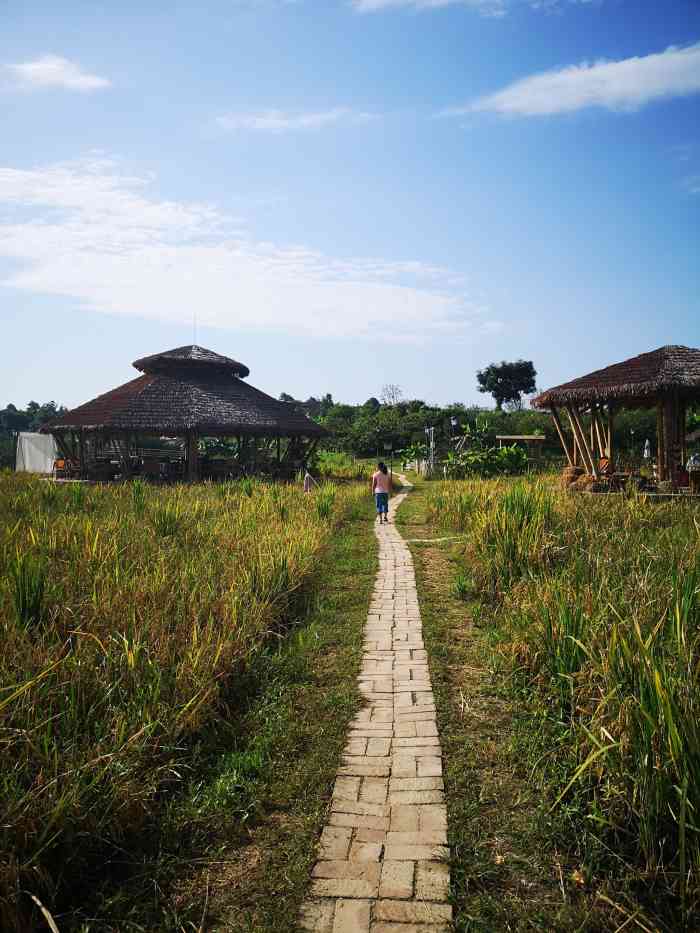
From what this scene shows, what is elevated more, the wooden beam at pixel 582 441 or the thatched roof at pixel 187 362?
the thatched roof at pixel 187 362

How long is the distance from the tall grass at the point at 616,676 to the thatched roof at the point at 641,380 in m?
8.32

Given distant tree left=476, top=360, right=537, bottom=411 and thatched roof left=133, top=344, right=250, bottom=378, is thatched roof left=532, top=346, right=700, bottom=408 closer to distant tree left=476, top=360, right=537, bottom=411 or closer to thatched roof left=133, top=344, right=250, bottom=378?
thatched roof left=133, top=344, right=250, bottom=378

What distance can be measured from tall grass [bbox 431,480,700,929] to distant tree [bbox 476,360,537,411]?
5015 cm

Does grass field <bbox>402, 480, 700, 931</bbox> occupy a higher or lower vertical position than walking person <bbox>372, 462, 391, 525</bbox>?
lower

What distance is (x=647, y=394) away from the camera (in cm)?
1471

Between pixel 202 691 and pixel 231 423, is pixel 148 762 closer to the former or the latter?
pixel 202 691

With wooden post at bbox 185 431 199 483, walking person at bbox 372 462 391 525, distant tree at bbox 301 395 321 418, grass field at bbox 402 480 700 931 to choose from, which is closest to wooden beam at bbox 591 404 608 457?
→ walking person at bbox 372 462 391 525

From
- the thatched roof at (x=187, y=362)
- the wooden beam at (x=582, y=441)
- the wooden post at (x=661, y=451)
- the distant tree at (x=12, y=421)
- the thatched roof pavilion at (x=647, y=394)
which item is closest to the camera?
the thatched roof pavilion at (x=647, y=394)

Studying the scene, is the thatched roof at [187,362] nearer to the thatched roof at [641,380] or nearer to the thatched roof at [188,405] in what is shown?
the thatched roof at [188,405]

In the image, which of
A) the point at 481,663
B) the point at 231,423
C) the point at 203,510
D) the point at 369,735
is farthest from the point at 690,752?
the point at 231,423

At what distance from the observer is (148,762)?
301 centimetres

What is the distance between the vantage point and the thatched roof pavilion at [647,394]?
1416 cm

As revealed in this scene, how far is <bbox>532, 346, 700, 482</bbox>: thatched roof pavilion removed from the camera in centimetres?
1416

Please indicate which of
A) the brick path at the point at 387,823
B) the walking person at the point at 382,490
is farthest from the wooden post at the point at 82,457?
the brick path at the point at 387,823
